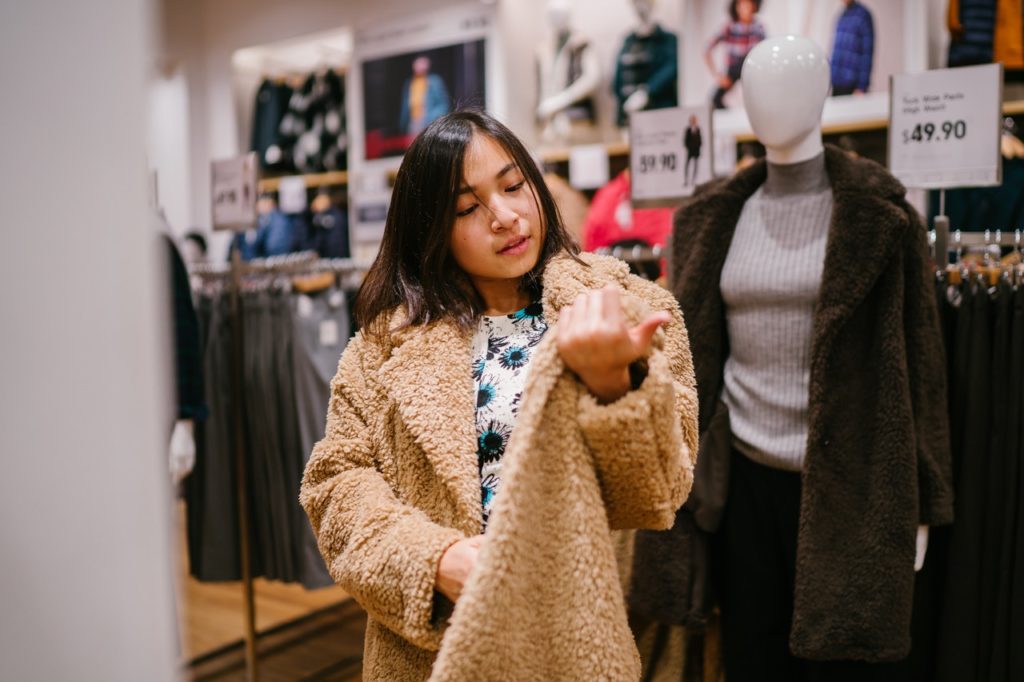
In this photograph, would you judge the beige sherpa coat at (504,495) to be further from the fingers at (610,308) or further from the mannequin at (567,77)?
the mannequin at (567,77)

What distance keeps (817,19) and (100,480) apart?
372cm

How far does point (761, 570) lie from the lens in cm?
163

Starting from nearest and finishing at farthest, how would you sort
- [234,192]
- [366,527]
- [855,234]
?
1. [366,527]
2. [855,234]
3. [234,192]

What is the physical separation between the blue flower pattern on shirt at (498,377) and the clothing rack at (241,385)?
166 cm

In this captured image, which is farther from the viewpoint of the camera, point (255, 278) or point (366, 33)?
point (366, 33)

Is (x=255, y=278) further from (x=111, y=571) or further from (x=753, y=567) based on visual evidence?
(x=111, y=571)

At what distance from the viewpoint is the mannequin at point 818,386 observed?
4.79 ft

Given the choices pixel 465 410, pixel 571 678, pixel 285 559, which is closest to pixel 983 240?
pixel 465 410

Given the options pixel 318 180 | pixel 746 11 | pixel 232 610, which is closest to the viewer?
pixel 232 610

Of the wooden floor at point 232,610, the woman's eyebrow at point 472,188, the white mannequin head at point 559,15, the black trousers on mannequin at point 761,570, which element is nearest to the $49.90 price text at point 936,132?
the black trousers on mannequin at point 761,570

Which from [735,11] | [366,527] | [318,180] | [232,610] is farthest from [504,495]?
[318,180]

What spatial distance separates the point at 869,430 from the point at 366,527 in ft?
3.20

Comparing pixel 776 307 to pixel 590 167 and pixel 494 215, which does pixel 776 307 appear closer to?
pixel 494 215

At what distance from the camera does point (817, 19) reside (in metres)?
3.50
